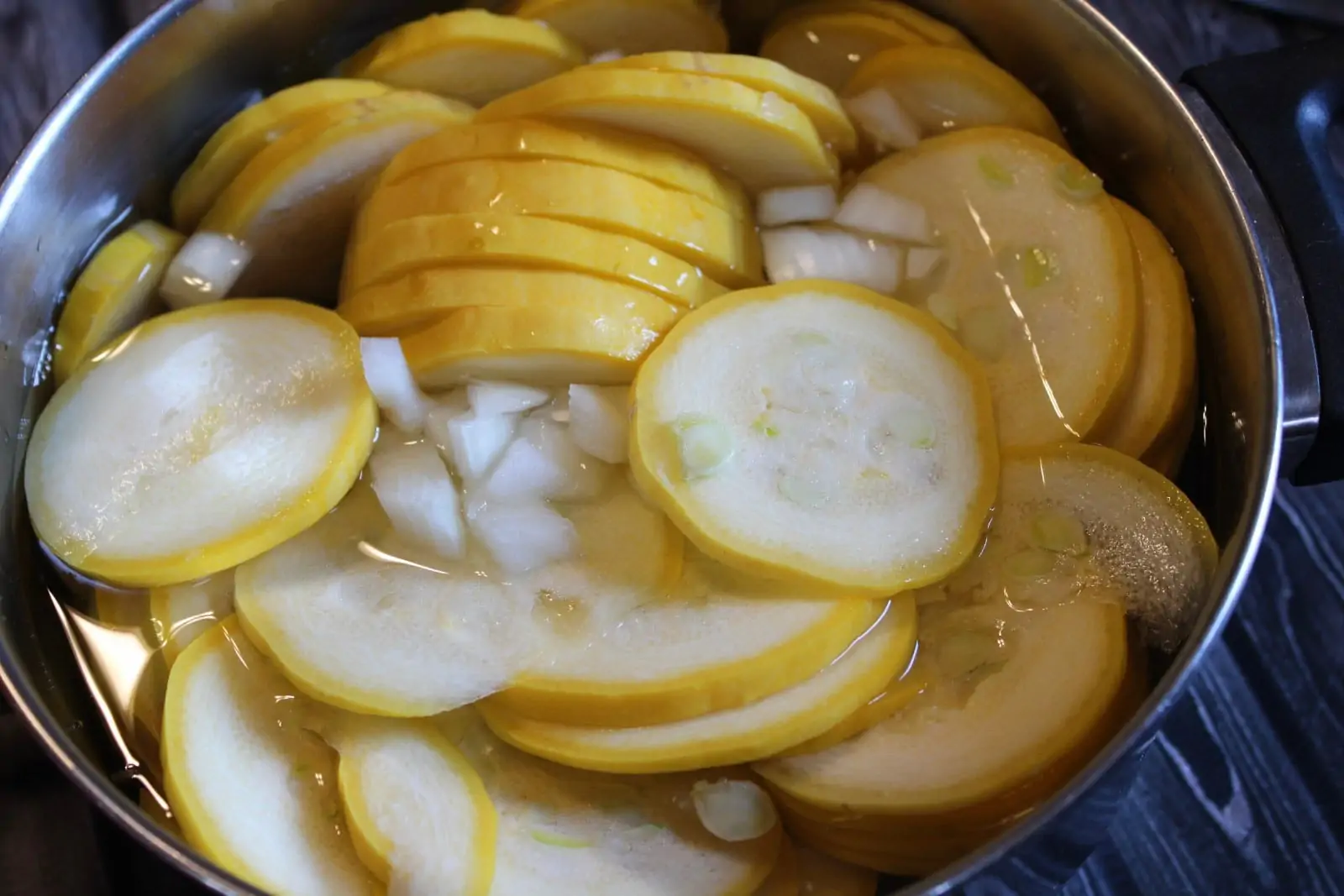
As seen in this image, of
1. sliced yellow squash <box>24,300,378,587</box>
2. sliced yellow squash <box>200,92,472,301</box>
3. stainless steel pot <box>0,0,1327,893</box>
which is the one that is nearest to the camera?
stainless steel pot <box>0,0,1327,893</box>

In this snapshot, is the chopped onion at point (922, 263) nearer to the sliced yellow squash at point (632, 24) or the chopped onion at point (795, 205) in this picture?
the chopped onion at point (795, 205)

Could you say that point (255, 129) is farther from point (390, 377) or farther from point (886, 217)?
point (886, 217)

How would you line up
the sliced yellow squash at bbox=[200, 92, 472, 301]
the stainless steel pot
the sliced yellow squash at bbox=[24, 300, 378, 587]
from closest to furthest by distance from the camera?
the stainless steel pot < the sliced yellow squash at bbox=[24, 300, 378, 587] < the sliced yellow squash at bbox=[200, 92, 472, 301]

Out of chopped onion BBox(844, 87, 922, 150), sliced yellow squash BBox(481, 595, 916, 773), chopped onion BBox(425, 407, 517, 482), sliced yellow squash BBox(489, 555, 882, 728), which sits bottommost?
sliced yellow squash BBox(481, 595, 916, 773)

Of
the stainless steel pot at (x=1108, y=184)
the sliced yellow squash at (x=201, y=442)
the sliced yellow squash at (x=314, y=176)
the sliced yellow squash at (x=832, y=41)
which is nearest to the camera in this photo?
the stainless steel pot at (x=1108, y=184)

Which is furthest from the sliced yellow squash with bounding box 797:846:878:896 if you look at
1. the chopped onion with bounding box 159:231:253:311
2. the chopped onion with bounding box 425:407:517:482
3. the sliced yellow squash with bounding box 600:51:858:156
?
the chopped onion with bounding box 159:231:253:311

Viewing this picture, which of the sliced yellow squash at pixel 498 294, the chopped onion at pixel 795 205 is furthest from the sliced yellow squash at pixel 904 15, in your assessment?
the sliced yellow squash at pixel 498 294

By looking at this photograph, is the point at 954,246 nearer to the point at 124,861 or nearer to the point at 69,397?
the point at 69,397

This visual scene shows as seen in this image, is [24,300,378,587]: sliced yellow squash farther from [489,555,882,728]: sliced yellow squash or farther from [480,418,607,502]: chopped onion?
[489,555,882,728]: sliced yellow squash
